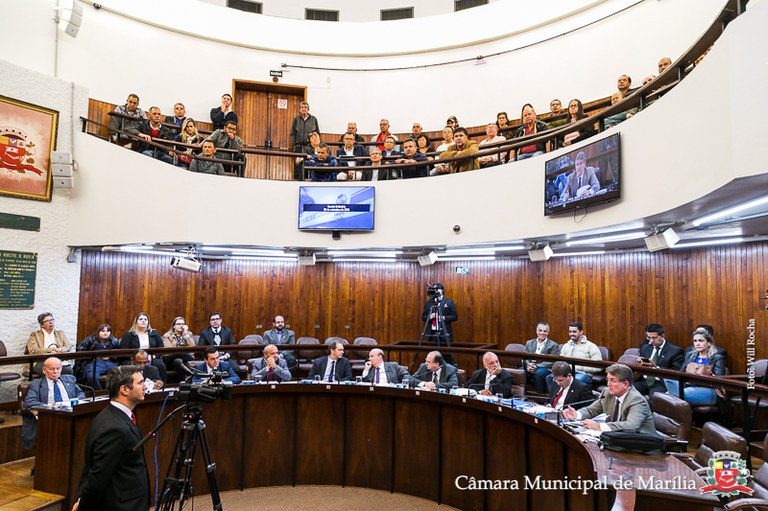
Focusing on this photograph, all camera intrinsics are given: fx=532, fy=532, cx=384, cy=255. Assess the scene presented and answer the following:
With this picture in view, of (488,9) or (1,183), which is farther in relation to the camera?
(488,9)

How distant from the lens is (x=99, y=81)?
33.0 ft

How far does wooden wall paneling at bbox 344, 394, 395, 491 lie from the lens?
19.4ft

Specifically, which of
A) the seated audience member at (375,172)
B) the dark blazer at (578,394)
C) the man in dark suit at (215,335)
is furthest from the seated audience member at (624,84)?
the man in dark suit at (215,335)

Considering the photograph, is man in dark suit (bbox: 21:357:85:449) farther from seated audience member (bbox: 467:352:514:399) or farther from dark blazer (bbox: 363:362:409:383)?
seated audience member (bbox: 467:352:514:399)

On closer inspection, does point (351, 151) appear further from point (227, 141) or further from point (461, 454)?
point (461, 454)

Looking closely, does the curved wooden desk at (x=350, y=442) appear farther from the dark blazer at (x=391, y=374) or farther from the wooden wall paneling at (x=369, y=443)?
the dark blazer at (x=391, y=374)

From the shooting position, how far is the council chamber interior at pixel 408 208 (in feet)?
16.1

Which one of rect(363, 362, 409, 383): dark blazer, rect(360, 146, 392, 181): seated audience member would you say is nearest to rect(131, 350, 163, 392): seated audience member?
rect(363, 362, 409, 383): dark blazer

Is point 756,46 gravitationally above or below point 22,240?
above

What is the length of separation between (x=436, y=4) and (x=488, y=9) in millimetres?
1435

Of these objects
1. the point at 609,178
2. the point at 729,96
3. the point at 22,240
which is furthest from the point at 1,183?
the point at 729,96

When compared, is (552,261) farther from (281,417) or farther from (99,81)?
(99,81)

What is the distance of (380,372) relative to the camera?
6375 mm

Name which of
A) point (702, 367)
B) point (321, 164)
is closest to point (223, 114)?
point (321, 164)
